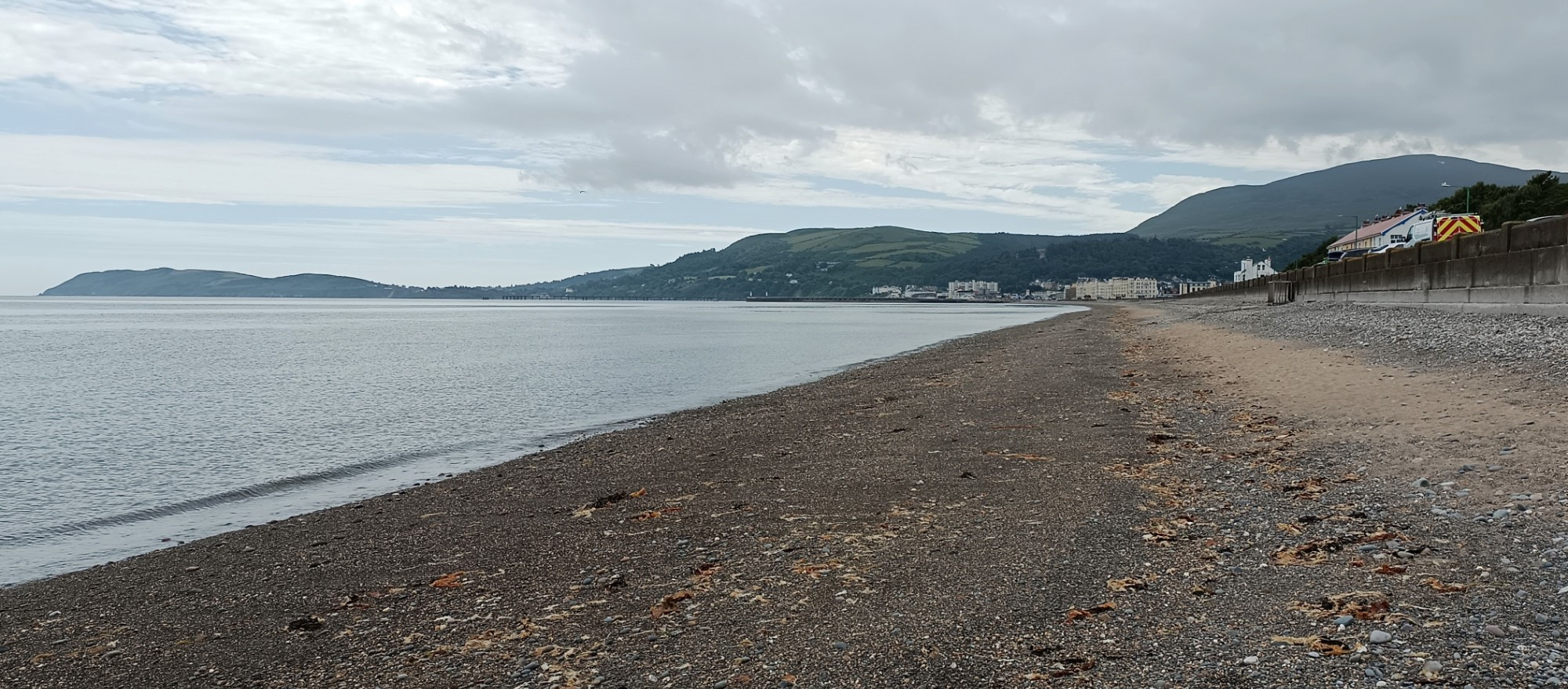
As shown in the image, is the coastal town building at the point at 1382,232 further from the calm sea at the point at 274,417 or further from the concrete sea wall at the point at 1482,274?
the calm sea at the point at 274,417

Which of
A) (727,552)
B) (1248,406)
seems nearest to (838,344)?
(1248,406)

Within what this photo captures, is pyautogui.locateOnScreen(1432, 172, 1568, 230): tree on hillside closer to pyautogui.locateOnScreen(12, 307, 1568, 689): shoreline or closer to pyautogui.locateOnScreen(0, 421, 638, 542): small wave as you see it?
pyautogui.locateOnScreen(12, 307, 1568, 689): shoreline

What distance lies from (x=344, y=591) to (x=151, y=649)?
126cm

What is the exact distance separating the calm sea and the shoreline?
2222 millimetres

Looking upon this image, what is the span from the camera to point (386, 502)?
36.0 ft

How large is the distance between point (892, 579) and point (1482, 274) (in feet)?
67.0

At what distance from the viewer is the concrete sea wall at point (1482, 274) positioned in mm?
16141

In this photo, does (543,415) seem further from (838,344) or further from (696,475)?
(838,344)

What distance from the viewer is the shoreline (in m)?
4.56

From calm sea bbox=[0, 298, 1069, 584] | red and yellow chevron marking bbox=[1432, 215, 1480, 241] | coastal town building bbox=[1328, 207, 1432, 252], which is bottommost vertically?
calm sea bbox=[0, 298, 1069, 584]

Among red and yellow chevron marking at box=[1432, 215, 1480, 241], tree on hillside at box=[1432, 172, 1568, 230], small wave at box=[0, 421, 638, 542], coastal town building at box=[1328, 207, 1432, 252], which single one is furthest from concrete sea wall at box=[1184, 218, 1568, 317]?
coastal town building at box=[1328, 207, 1432, 252]

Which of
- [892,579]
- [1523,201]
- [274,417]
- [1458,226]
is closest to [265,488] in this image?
[274,417]

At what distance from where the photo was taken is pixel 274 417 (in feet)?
68.5

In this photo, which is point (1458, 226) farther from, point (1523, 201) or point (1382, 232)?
point (1382, 232)
